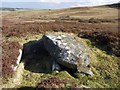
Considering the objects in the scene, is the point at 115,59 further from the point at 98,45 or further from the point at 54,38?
the point at 54,38

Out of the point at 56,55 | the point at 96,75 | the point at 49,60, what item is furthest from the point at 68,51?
the point at 96,75

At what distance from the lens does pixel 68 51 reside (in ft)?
82.3

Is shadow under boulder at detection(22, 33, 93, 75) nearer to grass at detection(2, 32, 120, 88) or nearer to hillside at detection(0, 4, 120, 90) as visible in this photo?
hillside at detection(0, 4, 120, 90)

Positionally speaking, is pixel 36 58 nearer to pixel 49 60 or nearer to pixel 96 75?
pixel 49 60

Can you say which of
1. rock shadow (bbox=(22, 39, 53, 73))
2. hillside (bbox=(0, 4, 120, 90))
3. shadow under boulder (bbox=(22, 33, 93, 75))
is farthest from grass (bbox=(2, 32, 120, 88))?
rock shadow (bbox=(22, 39, 53, 73))

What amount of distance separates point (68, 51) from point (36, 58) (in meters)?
3.59

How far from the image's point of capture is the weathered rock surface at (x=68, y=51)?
24.4 metres

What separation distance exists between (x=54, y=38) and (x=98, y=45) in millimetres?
→ 4908

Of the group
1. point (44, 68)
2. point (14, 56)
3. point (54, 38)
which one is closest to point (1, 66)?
point (14, 56)

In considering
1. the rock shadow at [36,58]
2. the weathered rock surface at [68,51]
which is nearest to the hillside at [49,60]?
the rock shadow at [36,58]

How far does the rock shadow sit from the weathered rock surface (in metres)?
0.93

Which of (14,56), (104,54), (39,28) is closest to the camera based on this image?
(14,56)

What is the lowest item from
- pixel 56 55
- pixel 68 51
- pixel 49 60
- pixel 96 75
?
pixel 96 75

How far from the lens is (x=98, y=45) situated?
1136 inches
